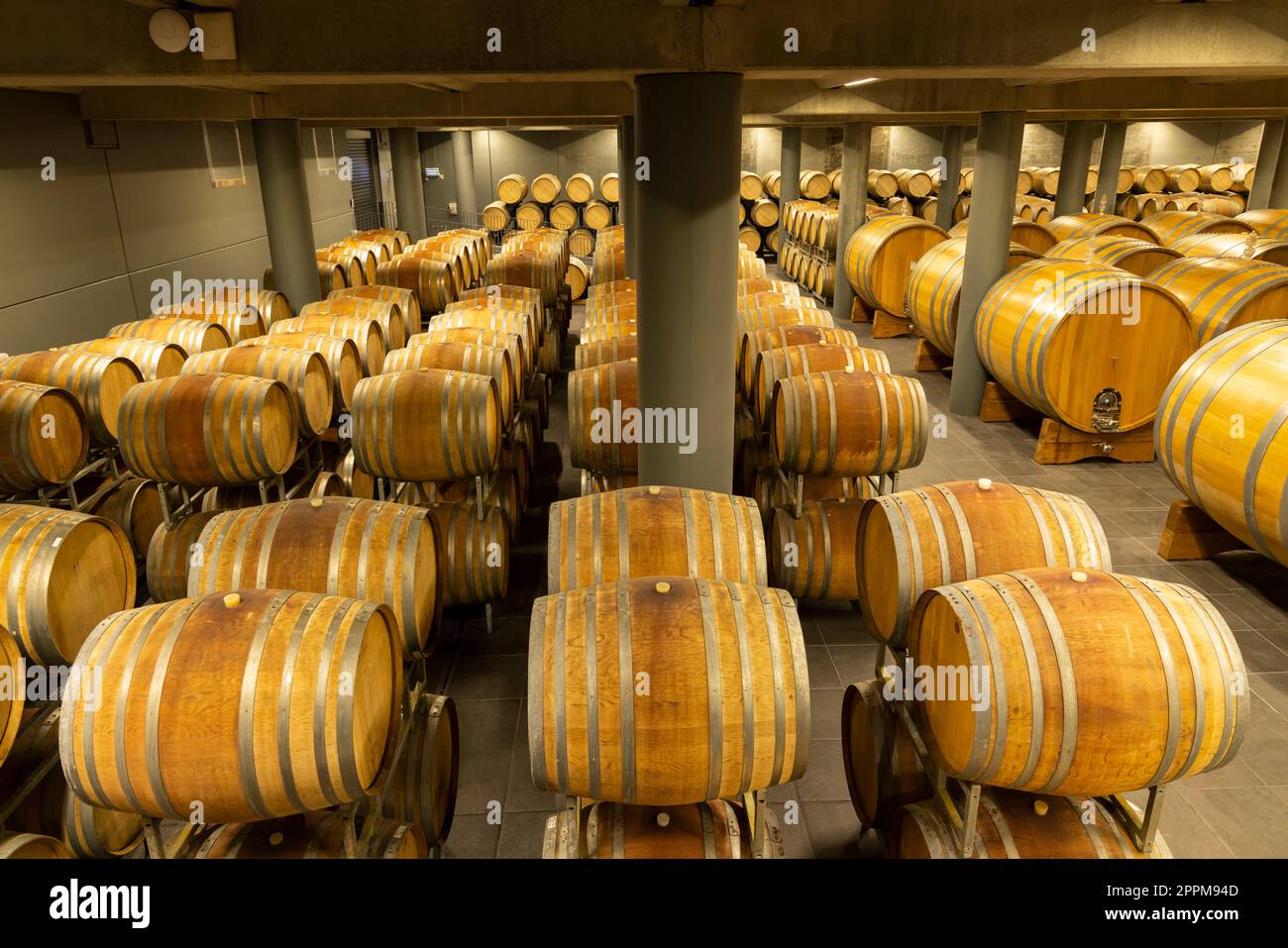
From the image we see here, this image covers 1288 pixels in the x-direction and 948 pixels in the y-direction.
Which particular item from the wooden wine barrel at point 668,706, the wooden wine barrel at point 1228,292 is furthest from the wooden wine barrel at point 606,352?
the wooden wine barrel at point 1228,292

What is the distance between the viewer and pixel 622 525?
140 inches

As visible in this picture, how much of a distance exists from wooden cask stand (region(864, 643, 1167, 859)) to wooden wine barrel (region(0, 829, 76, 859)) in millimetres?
3015

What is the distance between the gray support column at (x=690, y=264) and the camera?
425 centimetres

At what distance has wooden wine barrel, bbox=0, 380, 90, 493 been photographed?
4.85 meters

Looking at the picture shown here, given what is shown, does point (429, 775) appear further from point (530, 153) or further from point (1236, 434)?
point (530, 153)

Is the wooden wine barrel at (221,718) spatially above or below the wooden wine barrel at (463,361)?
below

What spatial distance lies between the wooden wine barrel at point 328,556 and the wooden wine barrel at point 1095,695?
2.21 metres

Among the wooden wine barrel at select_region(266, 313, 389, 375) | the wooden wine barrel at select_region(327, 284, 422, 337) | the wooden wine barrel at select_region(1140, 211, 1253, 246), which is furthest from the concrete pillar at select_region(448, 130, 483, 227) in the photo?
the wooden wine barrel at select_region(1140, 211, 1253, 246)

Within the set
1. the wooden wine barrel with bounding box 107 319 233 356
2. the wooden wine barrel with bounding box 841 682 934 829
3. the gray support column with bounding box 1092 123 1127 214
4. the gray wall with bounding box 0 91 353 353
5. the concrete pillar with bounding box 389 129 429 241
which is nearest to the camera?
the wooden wine barrel with bounding box 841 682 934 829

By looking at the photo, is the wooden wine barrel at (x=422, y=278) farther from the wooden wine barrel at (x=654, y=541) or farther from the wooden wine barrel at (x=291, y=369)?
the wooden wine barrel at (x=654, y=541)

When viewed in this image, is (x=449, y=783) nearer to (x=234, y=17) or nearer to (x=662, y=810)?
(x=662, y=810)

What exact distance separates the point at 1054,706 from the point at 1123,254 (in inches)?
335

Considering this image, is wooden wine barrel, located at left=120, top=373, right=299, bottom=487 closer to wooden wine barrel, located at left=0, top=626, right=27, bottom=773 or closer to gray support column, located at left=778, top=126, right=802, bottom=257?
wooden wine barrel, located at left=0, top=626, right=27, bottom=773
